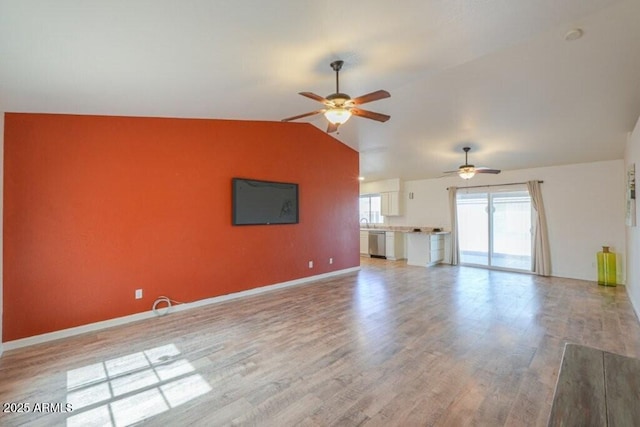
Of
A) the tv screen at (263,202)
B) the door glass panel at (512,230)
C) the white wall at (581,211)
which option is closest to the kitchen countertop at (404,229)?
the door glass panel at (512,230)

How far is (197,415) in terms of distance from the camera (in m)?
1.94

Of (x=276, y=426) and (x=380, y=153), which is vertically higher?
(x=380, y=153)

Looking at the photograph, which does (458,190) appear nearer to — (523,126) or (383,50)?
(523,126)

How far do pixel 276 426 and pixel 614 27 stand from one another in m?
4.11

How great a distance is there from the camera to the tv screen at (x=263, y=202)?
4598 millimetres

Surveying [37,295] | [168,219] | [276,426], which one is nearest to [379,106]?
[168,219]

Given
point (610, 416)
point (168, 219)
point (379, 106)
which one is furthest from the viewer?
point (379, 106)

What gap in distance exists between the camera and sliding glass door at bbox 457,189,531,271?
6.48 meters

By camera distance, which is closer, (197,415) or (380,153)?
(197,415)

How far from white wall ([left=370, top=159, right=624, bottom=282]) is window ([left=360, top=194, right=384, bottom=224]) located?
3.62 meters

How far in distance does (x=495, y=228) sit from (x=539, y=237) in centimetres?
94

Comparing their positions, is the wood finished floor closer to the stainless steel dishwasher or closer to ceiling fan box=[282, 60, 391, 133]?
ceiling fan box=[282, 60, 391, 133]

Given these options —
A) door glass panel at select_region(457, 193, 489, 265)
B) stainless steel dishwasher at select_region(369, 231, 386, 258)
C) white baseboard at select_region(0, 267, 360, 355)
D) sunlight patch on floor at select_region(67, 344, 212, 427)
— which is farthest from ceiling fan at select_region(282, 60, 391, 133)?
stainless steel dishwasher at select_region(369, 231, 386, 258)

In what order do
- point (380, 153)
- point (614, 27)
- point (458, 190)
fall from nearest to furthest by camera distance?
point (614, 27), point (380, 153), point (458, 190)
